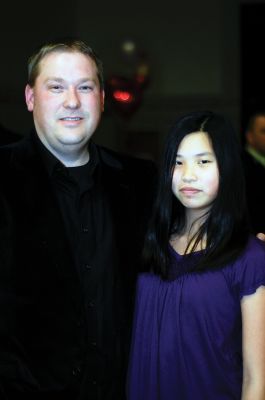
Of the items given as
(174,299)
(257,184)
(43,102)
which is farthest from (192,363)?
(257,184)

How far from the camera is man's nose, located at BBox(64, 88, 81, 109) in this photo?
1.98 m

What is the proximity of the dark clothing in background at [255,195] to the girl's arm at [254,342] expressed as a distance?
6.36ft

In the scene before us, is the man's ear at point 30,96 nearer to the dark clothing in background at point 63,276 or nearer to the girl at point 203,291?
the dark clothing in background at point 63,276

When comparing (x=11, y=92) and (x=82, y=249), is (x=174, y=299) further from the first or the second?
(x=11, y=92)

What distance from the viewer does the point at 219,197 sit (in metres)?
1.96

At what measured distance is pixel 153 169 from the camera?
235 centimetres

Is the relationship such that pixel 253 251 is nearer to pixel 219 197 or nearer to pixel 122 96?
pixel 219 197

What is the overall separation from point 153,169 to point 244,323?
2.25ft

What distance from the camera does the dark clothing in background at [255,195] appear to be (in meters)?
3.84

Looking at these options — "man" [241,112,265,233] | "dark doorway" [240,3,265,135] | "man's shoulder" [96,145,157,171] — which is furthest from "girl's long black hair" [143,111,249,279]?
"dark doorway" [240,3,265,135]

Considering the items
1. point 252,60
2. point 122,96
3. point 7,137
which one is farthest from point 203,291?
point 252,60

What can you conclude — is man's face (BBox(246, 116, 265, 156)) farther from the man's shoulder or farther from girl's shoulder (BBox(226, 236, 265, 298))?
girl's shoulder (BBox(226, 236, 265, 298))

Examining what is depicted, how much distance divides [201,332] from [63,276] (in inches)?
15.5

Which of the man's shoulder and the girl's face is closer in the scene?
the girl's face
